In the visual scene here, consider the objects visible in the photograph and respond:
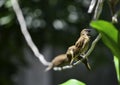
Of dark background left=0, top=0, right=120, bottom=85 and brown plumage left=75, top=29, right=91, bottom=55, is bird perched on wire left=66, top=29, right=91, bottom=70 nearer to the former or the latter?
brown plumage left=75, top=29, right=91, bottom=55

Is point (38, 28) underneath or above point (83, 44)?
underneath

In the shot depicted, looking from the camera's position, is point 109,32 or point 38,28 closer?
point 109,32

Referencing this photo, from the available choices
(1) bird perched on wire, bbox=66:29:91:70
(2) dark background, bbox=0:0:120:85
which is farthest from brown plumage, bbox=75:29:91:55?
(2) dark background, bbox=0:0:120:85

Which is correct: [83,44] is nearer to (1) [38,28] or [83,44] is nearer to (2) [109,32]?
(2) [109,32]

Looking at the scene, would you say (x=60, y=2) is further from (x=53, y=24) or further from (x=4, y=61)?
(x=4, y=61)

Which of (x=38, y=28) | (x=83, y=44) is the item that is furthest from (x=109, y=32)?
(x=38, y=28)

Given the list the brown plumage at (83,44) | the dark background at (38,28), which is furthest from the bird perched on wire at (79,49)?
the dark background at (38,28)

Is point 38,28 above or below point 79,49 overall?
below

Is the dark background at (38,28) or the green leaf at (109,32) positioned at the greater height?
the green leaf at (109,32)

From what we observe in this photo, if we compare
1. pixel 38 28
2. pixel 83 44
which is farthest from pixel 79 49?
pixel 38 28

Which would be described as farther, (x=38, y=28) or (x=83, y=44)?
(x=38, y=28)

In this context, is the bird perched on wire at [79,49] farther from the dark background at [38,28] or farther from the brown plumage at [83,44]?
the dark background at [38,28]

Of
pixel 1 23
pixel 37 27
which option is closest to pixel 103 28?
pixel 1 23
